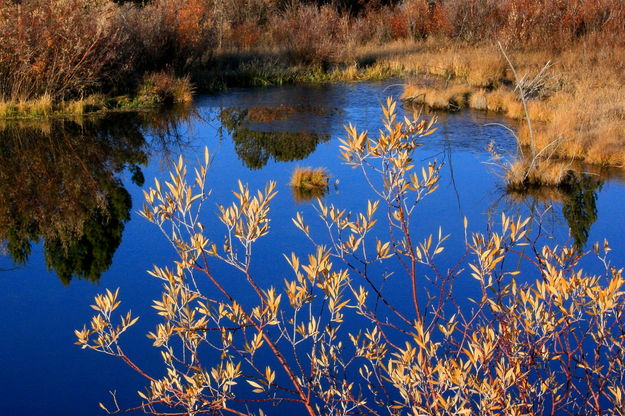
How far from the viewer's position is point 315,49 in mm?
18078

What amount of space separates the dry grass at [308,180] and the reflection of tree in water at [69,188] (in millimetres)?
1718

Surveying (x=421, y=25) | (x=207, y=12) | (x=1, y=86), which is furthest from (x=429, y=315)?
(x=421, y=25)

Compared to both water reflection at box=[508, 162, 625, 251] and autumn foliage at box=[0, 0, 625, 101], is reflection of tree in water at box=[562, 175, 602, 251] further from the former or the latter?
autumn foliage at box=[0, 0, 625, 101]

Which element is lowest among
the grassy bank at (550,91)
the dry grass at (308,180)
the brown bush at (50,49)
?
the grassy bank at (550,91)

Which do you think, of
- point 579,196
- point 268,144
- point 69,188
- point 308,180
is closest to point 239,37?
point 268,144

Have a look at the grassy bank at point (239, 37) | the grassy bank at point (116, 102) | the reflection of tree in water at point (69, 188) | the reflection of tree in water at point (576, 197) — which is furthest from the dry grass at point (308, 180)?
the grassy bank at point (239, 37)

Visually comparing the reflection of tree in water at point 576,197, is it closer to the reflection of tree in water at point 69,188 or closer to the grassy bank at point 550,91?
the grassy bank at point 550,91

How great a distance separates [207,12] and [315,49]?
11.2 feet

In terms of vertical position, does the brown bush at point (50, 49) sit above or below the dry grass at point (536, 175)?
above

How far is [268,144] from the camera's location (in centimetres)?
1098

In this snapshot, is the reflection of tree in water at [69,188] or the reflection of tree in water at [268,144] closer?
the reflection of tree in water at [69,188]

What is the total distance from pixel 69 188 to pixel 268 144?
3026 millimetres

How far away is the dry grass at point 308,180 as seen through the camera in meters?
8.55

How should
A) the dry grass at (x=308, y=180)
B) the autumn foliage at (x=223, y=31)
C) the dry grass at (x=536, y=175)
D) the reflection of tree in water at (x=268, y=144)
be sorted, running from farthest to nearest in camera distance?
1. the autumn foliage at (x=223, y=31)
2. the reflection of tree in water at (x=268, y=144)
3. the dry grass at (x=536, y=175)
4. the dry grass at (x=308, y=180)
